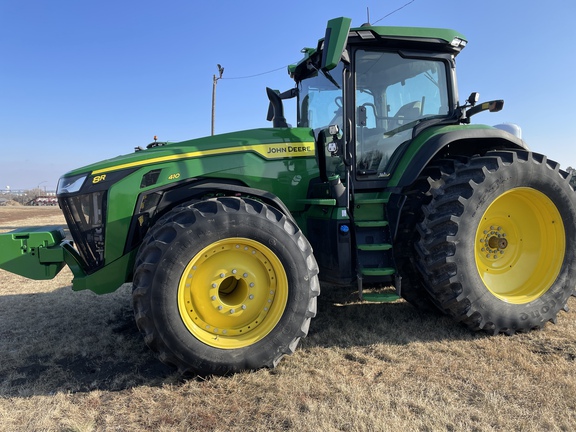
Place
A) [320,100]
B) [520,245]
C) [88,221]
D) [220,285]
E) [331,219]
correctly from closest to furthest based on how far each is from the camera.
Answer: [220,285], [88,221], [331,219], [520,245], [320,100]

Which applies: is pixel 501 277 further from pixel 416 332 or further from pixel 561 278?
pixel 416 332

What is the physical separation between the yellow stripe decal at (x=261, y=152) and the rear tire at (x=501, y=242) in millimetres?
1305

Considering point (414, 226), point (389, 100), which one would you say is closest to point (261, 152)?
point (389, 100)

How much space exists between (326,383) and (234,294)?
0.99 m

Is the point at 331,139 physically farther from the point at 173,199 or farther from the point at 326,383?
the point at 326,383

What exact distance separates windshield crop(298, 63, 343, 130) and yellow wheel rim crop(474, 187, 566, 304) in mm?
1817

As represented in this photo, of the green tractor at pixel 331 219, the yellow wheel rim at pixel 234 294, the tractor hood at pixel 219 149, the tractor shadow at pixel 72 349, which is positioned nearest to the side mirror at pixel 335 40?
the green tractor at pixel 331 219

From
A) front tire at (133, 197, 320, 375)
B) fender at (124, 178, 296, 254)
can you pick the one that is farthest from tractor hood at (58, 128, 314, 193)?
front tire at (133, 197, 320, 375)

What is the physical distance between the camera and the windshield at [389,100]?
3914 millimetres

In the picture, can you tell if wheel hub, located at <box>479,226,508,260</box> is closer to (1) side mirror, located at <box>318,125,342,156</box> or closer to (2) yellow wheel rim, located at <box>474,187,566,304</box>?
(2) yellow wheel rim, located at <box>474,187,566,304</box>

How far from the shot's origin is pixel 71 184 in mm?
3496

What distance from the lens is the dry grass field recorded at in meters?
2.39

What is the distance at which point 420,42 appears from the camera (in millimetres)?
3975

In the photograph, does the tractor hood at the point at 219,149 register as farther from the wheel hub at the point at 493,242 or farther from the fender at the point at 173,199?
the wheel hub at the point at 493,242
